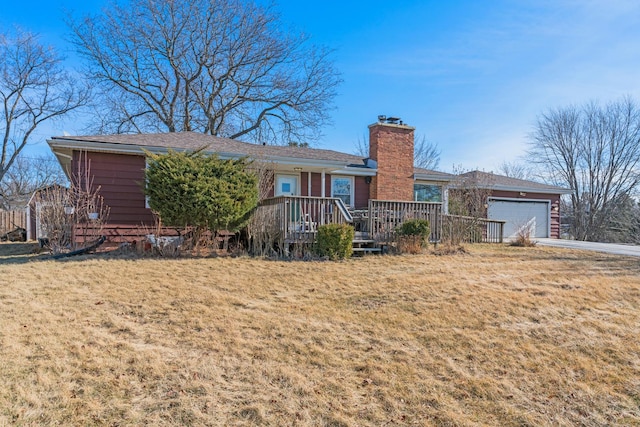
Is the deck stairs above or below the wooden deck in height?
below

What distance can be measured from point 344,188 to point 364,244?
4.65m

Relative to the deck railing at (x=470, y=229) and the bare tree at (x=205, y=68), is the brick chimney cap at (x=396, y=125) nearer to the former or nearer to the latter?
the deck railing at (x=470, y=229)

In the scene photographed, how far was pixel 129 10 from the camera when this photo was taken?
20938 millimetres

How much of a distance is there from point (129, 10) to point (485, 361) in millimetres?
24249

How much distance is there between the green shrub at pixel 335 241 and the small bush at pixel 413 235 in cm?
159

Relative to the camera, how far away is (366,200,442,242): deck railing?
33.4 ft

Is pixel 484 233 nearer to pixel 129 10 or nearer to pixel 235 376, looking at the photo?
pixel 235 376

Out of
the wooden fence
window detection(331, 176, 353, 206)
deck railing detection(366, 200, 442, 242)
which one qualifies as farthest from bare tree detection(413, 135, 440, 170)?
the wooden fence

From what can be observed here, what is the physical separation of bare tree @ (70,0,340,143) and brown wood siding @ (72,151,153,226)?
1371 centimetres

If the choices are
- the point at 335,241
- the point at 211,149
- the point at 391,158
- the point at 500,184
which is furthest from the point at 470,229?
the point at 211,149

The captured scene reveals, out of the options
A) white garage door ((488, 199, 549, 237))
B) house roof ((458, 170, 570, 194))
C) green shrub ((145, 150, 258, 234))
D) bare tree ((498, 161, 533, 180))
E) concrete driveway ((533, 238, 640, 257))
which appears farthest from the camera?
bare tree ((498, 161, 533, 180))

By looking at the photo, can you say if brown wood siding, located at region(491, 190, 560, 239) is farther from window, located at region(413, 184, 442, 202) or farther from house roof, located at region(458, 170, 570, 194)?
window, located at region(413, 184, 442, 202)

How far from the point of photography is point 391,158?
1478 centimetres

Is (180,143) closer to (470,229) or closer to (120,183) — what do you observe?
(120,183)
